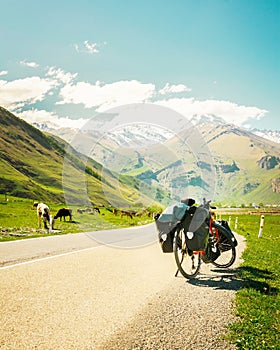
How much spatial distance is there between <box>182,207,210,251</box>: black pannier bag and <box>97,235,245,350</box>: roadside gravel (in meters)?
0.88

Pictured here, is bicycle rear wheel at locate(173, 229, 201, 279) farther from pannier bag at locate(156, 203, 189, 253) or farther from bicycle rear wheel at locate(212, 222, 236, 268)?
bicycle rear wheel at locate(212, 222, 236, 268)

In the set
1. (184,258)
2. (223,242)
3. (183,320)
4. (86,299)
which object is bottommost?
(183,320)

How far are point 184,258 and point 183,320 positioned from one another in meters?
3.06

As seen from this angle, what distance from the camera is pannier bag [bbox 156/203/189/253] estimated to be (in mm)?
8109

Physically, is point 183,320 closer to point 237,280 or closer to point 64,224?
point 237,280

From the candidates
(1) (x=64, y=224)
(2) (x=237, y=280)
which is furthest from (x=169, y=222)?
(1) (x=64, y=224)

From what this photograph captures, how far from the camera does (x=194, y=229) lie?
817 cm

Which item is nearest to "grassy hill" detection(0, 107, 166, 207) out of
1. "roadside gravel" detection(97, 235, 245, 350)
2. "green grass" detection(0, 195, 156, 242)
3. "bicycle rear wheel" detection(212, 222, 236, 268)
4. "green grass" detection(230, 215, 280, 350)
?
"green grass" detection(0, 195, 156, 242)

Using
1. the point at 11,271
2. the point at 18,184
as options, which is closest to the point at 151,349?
the point at 11,271

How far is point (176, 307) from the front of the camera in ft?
20.2

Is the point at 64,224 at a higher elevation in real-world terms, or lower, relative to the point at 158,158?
lower

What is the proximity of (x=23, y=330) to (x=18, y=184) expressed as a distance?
144528 mm

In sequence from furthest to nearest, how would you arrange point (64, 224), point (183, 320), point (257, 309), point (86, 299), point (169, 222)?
point (64, 224) → point (169, 222) → point (86, 299) → point (257, 309) → point (183, 320)

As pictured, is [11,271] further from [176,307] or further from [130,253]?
[130,253]
